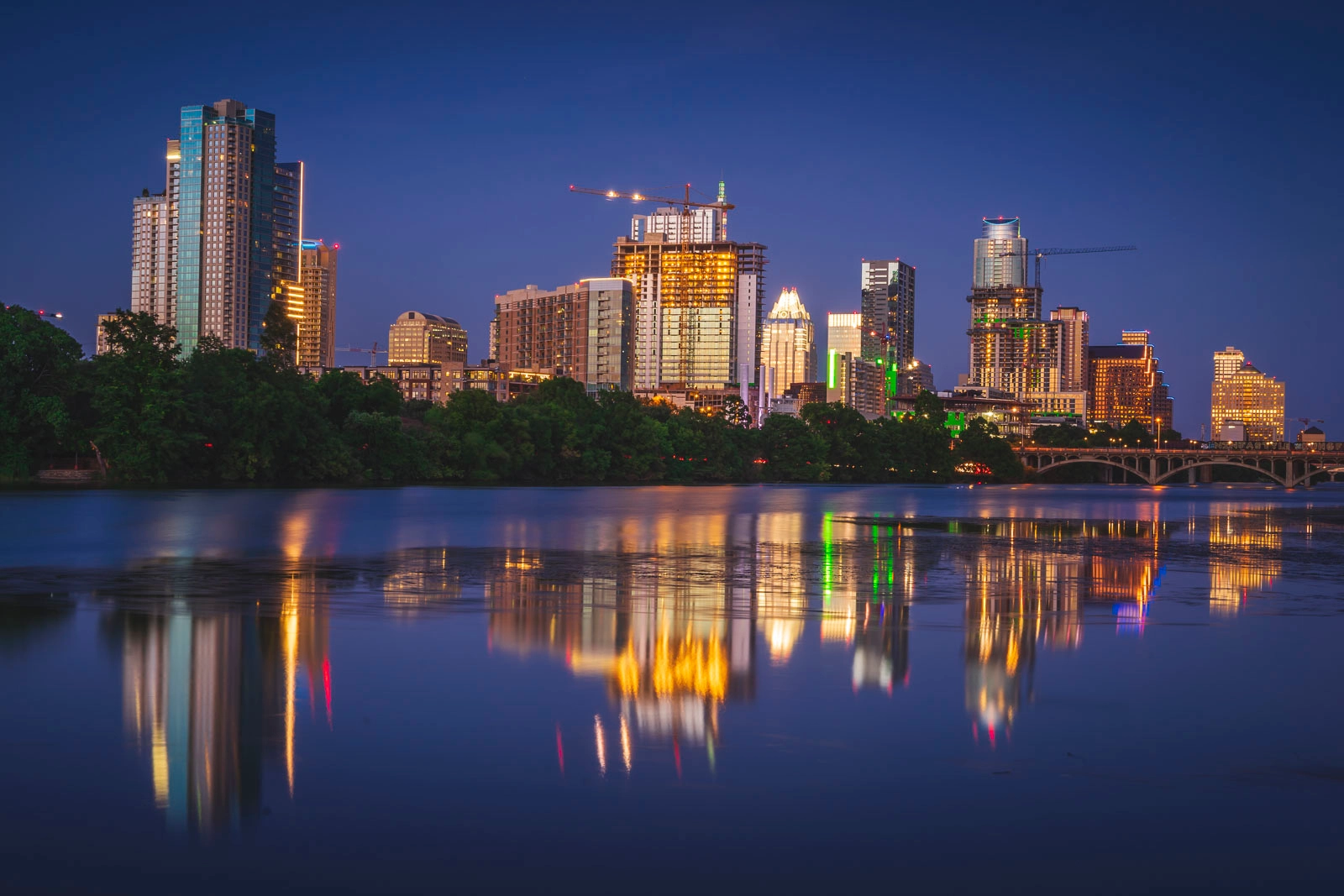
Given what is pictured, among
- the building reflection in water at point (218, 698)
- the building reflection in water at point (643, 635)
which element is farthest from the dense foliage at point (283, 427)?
the building reflection in water at point (218, 698)

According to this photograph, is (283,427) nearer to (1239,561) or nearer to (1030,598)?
(1239,561)

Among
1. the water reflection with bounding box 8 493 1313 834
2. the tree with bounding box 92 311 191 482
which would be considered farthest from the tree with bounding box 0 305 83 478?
the water reflection with bounding box 8 493 1313 834

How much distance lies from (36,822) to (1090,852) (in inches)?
317

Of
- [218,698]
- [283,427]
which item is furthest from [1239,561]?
[283,427]

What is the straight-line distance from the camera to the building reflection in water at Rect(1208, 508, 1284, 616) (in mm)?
24703

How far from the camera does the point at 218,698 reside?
12.7 metres

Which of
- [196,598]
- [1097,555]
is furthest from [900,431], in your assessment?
[196,598]

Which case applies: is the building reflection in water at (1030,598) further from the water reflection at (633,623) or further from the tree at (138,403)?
the tree at (138,403)

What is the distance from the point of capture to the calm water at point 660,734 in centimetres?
840

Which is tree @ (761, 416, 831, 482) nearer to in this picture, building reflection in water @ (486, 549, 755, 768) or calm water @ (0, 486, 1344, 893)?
building reflection in water @ (486, 549, 755, 768)

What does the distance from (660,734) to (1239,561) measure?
29030mm

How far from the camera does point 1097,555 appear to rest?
1431 inches

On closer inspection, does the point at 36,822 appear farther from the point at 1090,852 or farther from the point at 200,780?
the point at 1090,852

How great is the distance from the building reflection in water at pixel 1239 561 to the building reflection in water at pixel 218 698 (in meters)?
16.8
